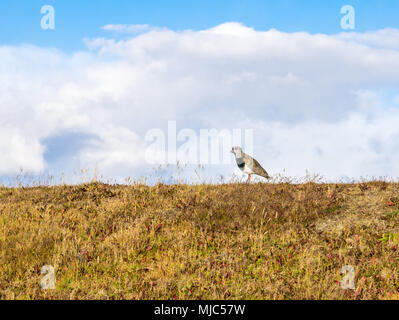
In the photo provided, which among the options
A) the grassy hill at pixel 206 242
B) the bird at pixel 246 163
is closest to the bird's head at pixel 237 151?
the bird at pixel 246 163

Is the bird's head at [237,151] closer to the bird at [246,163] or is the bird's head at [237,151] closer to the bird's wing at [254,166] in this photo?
the bird at [246,163]

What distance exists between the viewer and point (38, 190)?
14766 mm

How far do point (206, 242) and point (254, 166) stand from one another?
18.9 feet

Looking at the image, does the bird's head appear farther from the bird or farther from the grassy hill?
the grassy hill

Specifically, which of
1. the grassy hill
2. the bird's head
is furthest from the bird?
the grassy hill

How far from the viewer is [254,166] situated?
14.9 metres

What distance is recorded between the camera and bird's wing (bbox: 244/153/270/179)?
14759 mm

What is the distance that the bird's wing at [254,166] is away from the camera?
14.8 metres

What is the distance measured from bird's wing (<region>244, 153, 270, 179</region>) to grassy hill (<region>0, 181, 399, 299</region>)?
Answer: 1.39 meters

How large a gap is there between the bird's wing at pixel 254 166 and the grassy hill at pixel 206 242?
1.39 m

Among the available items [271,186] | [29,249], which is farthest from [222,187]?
[29,249]
